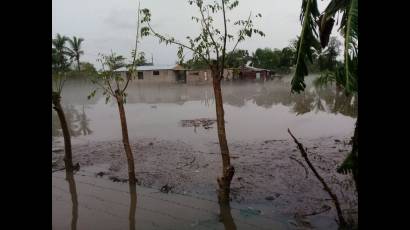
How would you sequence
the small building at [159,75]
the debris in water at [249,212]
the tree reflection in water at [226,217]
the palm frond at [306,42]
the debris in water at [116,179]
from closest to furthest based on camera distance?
the palm frond at [306,42], the tree reflection in water at [226,217], the debris in water at [249,212], the debris in water at [116,179], the small building at [159,75]

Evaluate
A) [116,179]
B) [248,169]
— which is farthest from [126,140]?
[248,169]

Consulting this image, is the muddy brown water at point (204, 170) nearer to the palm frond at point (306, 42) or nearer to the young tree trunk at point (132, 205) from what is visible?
the young tree trunk at point (132, 205)

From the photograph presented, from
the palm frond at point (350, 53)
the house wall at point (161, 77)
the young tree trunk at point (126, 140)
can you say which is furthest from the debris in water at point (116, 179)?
the house wall at point (161, 77)

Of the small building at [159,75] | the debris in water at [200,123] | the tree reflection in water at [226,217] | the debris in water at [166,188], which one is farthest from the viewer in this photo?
the small building at [159,75]

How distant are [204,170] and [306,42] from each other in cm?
644

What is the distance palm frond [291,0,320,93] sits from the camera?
16.6 ft

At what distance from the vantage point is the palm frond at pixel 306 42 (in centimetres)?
505

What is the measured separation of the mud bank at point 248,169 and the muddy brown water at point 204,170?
1.0 inches
